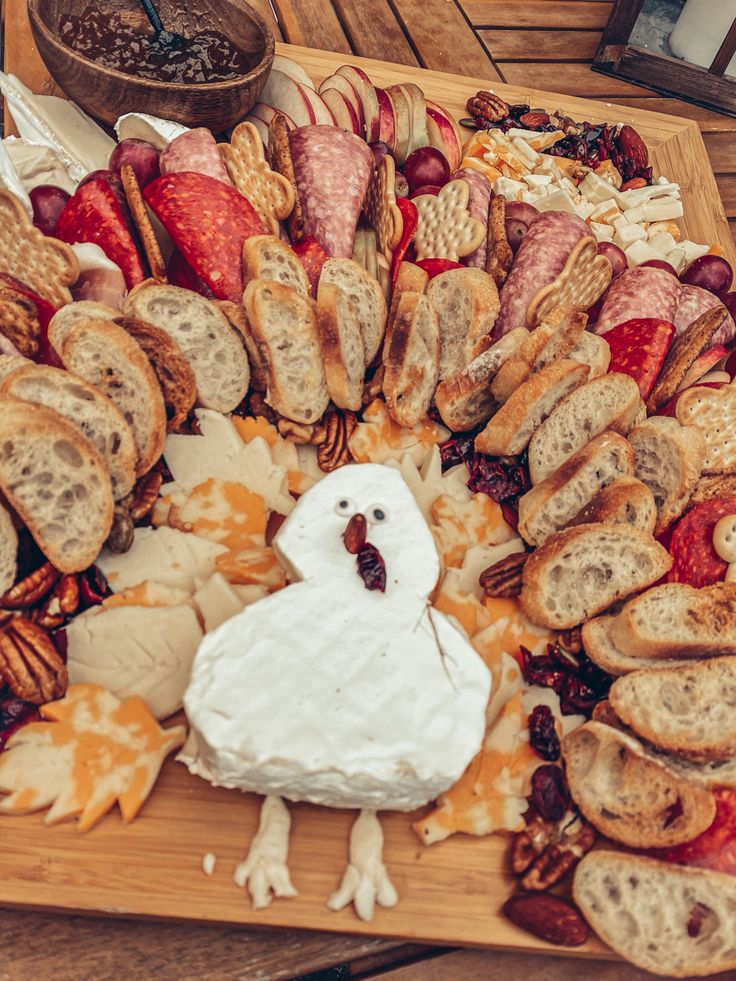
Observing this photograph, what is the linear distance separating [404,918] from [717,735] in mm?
548

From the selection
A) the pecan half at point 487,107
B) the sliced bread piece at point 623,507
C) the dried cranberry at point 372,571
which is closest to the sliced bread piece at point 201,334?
the dried cranberry at point 372,571

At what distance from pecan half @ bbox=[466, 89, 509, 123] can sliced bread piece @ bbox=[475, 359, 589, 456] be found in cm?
125

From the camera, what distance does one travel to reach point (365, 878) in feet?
4.09

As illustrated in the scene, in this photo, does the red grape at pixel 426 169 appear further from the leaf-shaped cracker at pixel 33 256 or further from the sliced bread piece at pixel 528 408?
the leaf-shaped cracker at pixel 33 256

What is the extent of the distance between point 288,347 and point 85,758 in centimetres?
79

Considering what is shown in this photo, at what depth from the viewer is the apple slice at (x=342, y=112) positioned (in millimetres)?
2164

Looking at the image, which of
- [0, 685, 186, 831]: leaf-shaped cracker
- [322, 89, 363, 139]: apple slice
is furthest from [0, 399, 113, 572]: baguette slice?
[322, 89, 363, 139]: apple slice

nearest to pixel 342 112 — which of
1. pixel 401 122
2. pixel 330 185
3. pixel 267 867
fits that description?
pixel 401 122

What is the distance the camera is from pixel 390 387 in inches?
63.6

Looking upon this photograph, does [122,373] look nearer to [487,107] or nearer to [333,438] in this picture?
[333,438]

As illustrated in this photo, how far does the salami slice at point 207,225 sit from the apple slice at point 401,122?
72 cm

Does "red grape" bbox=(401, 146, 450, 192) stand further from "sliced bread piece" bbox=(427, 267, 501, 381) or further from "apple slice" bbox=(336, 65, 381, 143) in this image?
"sliced bread piece" bbox=(427, 267, 501, 381)

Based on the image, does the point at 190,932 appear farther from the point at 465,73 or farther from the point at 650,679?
the point at 465,73

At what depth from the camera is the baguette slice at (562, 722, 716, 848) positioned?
1.21 m
